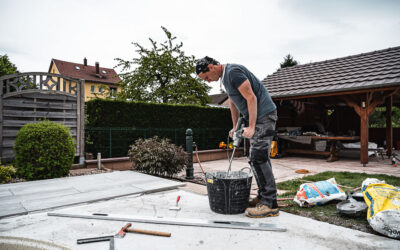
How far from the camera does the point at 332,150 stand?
8.20 metres

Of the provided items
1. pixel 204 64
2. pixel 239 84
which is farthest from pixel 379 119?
pixel 204 64

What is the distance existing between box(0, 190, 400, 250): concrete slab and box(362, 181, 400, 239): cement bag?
0.08 meters

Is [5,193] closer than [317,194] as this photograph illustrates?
No

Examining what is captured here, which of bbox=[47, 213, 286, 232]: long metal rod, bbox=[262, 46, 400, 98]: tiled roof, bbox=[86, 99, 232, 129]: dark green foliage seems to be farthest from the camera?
bbox=[262, 46, 400, 98]: tiled roof

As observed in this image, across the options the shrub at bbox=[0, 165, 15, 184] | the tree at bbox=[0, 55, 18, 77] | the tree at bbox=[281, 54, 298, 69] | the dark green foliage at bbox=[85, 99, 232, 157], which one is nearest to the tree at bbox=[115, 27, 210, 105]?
the dark green foliage at bbox=[85, 99, 232, 157]

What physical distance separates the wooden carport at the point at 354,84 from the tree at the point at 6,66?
64.5 feet

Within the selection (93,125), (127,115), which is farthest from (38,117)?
(127,115)

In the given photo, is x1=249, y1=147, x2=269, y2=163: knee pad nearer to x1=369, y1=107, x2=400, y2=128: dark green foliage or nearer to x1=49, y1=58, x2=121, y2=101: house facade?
x1=369, y1=107, x2=400, y2=128: dark green foliage

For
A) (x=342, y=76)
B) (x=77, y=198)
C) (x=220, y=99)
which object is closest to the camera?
(x=77, y=198)

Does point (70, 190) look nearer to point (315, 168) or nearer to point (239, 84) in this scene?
point (239, 84)

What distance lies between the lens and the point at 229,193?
2584 mm

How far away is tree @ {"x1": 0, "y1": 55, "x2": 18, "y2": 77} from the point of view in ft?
61.9

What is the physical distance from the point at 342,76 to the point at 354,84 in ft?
4.00

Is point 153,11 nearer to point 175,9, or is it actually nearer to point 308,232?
point 175,9
